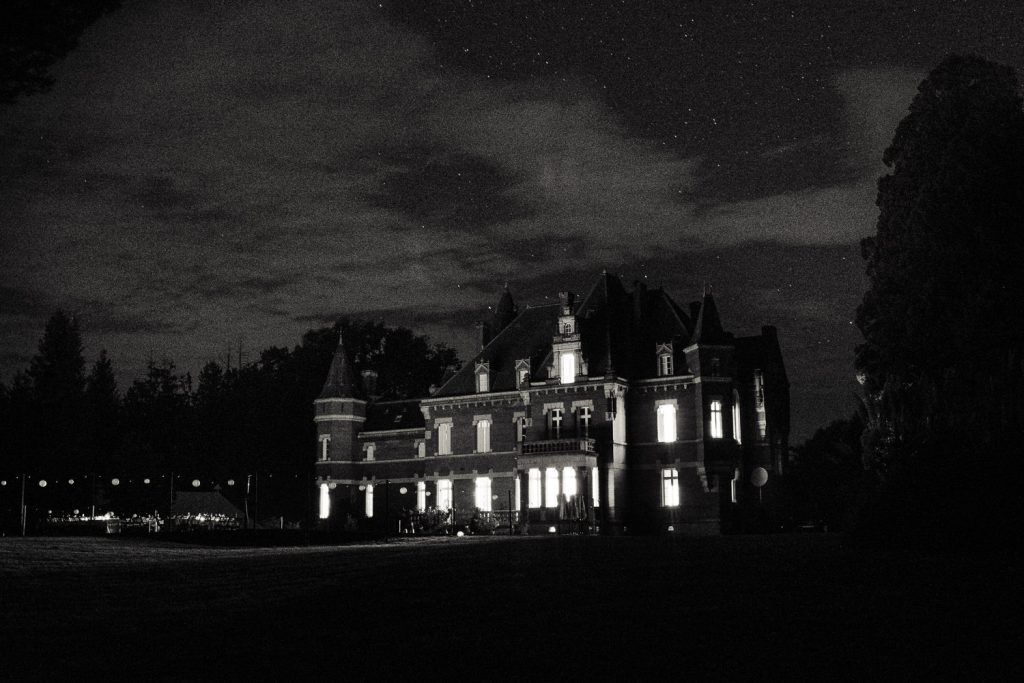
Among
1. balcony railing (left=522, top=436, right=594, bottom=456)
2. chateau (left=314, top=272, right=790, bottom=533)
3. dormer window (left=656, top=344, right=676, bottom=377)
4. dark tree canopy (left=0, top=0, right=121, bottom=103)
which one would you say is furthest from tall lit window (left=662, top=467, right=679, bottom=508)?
Answer: dark tree canopy (left=0, top=0, right=121, bottom=103)

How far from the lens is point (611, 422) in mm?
52844

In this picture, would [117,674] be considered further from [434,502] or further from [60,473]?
[60,473]

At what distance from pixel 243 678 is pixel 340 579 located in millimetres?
6629

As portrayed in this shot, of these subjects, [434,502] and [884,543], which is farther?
[434,502]

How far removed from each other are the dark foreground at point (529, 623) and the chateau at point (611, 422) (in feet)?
118

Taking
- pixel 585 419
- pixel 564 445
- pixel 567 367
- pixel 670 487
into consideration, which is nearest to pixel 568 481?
pixel 564 445

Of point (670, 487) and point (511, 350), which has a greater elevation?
point (511, 350)

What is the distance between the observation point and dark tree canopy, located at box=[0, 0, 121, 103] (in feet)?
34.3

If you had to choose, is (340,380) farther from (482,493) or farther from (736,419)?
(736,419)

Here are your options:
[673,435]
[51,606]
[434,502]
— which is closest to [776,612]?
[51,606]

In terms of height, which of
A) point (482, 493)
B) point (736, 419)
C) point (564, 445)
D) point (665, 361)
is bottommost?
point (482, 493)

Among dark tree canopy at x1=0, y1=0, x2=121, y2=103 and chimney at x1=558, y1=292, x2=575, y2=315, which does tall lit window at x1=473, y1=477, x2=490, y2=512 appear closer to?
chimney at x1=558, y1=292, x2=575, y2=315

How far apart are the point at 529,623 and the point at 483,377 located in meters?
49.9

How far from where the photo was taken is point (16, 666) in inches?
266
